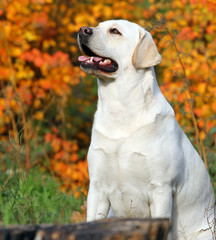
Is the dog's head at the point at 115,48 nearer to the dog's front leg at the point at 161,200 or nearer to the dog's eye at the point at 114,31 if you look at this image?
the dog's eye at the point at 114,31

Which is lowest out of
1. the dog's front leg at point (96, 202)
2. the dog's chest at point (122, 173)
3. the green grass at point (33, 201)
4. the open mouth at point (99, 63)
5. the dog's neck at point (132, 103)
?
the green grass at point (33, 201)

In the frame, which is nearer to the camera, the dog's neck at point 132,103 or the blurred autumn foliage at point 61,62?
the dog's neck at point 132,103

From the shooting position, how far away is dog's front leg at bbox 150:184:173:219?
9.97 ft

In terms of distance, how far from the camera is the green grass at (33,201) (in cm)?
328

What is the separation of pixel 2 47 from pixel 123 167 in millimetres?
4115

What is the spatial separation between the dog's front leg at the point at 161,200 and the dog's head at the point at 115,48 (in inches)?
32.6

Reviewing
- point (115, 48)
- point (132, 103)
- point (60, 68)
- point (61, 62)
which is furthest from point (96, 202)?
point (60, 68)

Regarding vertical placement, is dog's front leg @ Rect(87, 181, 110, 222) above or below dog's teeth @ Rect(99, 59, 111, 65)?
below

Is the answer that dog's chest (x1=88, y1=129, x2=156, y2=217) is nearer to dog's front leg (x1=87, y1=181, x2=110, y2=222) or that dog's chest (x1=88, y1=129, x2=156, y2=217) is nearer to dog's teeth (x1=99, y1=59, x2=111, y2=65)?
dog's front leg (x1=87, y1=181, x2=110, y2=222)

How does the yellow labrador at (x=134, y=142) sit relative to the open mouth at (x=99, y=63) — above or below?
below

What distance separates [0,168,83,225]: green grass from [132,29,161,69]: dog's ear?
1.24 meters

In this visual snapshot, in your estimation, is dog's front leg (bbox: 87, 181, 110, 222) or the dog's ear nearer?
the dog's ear

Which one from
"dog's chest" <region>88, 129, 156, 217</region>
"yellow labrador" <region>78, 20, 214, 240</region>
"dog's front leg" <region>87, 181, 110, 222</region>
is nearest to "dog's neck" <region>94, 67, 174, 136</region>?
"yellow labrador" <region>78, 20, 214, 240</region>

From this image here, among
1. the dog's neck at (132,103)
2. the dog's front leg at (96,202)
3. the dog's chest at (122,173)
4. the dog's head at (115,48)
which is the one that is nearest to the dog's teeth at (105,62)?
the dog's head at (115,48)
